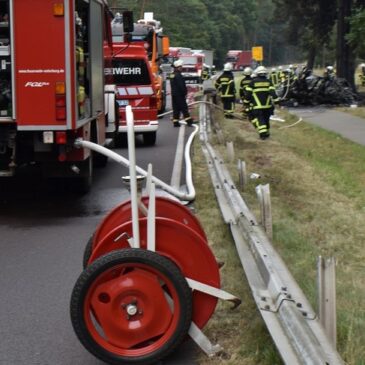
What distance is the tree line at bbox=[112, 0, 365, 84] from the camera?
35.8 metres

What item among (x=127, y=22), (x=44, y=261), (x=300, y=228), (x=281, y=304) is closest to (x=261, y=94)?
(x=127, y=22)

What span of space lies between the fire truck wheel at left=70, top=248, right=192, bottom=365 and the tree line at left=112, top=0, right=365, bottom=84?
23380 millimetres

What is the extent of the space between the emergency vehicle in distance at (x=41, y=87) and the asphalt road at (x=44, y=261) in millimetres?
720

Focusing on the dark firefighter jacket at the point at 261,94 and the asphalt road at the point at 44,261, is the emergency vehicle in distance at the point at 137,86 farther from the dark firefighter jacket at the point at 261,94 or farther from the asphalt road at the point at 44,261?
the asphalt road at the point at 44,261

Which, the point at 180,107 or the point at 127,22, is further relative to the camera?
the point at 180,107

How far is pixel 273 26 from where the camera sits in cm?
11331

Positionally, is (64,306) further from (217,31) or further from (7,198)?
(217,31)

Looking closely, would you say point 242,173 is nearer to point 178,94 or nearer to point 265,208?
point 265,208

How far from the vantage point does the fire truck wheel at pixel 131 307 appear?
3891mm

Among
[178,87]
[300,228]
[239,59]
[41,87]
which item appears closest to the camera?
[300,228]

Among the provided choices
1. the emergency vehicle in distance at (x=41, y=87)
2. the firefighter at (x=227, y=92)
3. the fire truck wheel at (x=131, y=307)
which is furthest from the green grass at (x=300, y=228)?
the firefighter at (x=227, y=92)

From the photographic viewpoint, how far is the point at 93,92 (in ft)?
31.8

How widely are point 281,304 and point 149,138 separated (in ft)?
41.9

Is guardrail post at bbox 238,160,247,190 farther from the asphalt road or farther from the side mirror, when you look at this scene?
the side mirror
